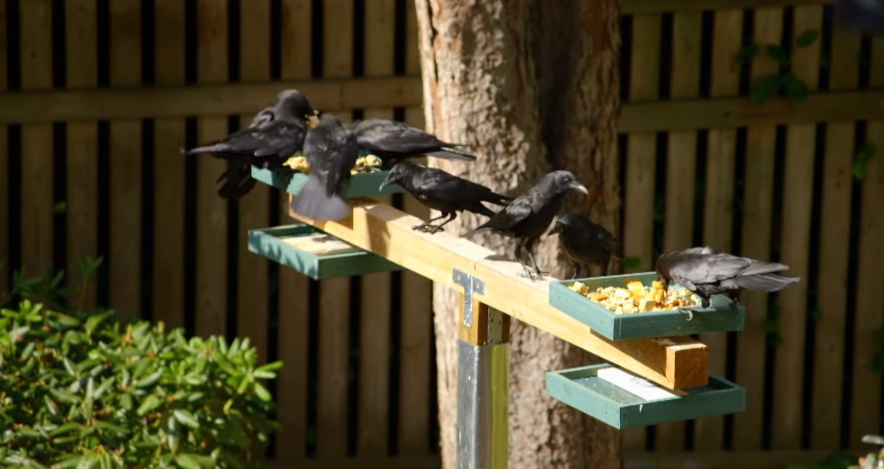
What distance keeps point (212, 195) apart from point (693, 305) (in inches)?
141

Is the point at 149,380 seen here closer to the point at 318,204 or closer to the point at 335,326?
the point at 318,204

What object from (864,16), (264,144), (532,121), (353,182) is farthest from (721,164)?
(264,144)

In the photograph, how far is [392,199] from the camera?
7117mm

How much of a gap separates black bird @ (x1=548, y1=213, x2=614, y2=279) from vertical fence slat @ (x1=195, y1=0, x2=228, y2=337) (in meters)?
2.79

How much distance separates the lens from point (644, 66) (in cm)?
713

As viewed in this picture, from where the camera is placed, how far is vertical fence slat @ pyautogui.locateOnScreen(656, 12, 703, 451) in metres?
7.11

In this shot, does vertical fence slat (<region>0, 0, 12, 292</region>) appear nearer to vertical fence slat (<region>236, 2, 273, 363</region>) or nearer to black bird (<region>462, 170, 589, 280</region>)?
vertical fence slat (<region>236, 2, 273, 363</region>)

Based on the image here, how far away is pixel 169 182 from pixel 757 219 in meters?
2.75

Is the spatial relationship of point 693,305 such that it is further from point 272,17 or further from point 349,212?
point 272,17

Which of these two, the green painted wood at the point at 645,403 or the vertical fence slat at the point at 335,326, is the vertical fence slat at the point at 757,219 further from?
the green painted wood at the point at 645,403

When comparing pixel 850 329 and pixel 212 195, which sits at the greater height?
pixel 212 195

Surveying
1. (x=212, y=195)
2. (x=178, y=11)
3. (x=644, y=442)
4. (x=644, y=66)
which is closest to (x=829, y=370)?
(x=644, y=442)

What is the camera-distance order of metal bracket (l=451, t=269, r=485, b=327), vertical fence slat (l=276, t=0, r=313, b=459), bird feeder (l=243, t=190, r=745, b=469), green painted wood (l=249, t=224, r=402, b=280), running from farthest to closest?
vertical fence slat (l=276, t=0, r=313, b=459) → green painted wood (l=249, t=224, r=402, b=280) → metal bracket (l=451, t=269, r=485, b=327) → bird feeder (l=243, t=190, r=745, b=469)

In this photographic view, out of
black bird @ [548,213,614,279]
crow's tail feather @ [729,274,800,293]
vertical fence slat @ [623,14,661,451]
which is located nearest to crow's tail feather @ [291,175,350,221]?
black bird @ [548,213,614,279]
